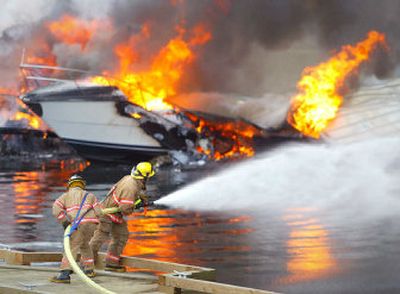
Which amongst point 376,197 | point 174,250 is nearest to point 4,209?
point 174,250

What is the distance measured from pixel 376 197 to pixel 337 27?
19.4 meters

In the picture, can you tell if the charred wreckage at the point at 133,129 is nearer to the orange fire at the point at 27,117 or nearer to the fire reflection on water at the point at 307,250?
the orange fire at the point at 27,117

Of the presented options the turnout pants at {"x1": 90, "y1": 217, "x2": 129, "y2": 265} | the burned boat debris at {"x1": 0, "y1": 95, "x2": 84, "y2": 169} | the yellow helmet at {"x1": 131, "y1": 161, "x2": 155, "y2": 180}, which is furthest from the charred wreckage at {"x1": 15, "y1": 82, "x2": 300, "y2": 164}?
the yellow helmet at {"x1": 131, "y1": 161, "x2": 155, "y2": 180}

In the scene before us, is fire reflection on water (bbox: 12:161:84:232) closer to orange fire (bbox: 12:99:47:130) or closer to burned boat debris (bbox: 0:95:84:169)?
burned boat debris (bbox: 0:95:84:169)

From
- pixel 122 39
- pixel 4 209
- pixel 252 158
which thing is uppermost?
pixel 122 39

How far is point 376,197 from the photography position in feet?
68.8

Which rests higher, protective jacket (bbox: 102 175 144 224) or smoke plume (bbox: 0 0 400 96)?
smoke plume (bbox: 0 0 400 96)

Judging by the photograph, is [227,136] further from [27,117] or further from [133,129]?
[27,117]

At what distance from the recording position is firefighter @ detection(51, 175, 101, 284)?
29.8 feet

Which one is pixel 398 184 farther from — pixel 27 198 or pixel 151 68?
pixel 151 68

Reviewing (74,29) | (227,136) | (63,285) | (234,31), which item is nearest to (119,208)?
(63,285)

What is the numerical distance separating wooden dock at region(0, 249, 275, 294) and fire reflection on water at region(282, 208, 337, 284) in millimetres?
1657

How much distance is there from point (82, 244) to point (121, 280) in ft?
2.02

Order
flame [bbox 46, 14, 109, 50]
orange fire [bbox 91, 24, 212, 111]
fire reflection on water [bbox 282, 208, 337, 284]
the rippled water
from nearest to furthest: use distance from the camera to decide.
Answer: the rippled water
fire reflection on water [bbox 282, 208, 337, 284]
orange fire [bbox 91, 24, 212, 111]
flame [bbox 46, 14, 109, 50]
